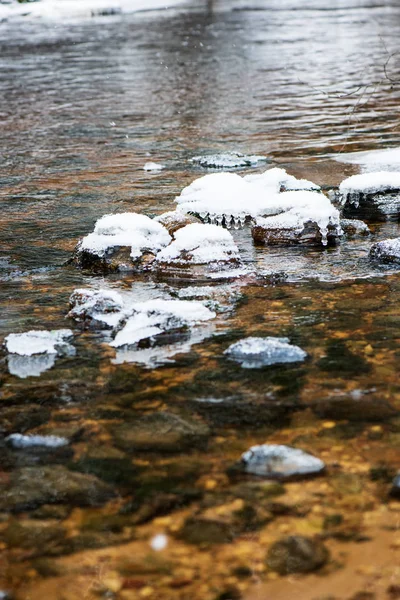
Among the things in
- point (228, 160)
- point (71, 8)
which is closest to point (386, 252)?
point (228, 160)

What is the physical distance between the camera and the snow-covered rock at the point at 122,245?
543 centimetres

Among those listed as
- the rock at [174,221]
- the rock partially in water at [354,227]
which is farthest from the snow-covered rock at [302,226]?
the rock at [174,221]

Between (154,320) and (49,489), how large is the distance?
1417 mm

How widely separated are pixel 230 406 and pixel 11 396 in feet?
3.15

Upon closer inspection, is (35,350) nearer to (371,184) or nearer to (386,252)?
(386,252)

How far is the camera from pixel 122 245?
5.48 meters

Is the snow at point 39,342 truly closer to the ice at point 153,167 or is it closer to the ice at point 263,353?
the ice at point 263,353

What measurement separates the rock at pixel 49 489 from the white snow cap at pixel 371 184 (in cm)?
417

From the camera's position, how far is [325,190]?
7.23m

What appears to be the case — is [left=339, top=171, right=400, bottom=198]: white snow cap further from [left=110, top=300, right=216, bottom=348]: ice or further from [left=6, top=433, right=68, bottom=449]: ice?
[left=6, top=433, right=68, bottom=449]: ice

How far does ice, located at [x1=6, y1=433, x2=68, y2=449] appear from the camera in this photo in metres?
3.19

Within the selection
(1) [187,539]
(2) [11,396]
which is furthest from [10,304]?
(1) [187,539]

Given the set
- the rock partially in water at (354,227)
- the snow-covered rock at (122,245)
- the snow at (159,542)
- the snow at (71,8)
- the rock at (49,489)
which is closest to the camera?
the snow at (159,542)

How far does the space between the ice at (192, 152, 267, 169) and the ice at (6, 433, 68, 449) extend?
547 cm
